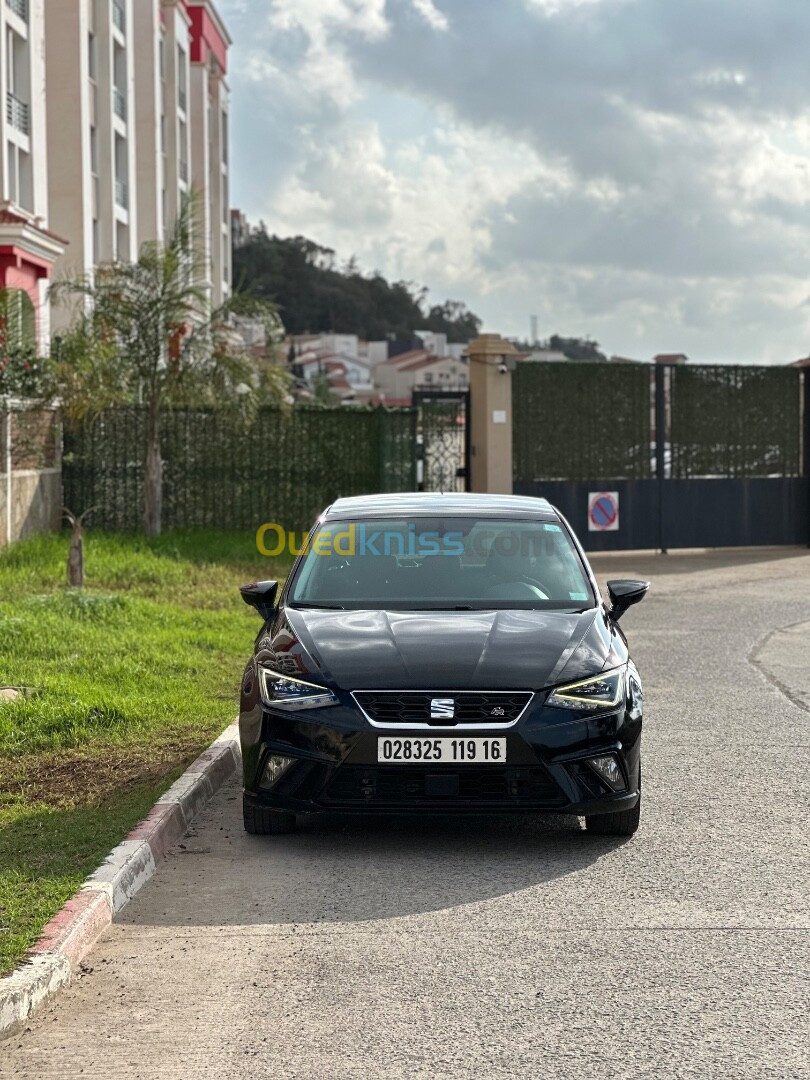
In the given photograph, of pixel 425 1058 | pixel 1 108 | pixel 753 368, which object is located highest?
pixel 1 108

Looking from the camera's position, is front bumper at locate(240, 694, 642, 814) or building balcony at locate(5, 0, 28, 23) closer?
front bumper at locate(240, 694, 642, 814)

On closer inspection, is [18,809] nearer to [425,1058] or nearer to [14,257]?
[425,1058]

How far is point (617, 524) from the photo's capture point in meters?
23.1

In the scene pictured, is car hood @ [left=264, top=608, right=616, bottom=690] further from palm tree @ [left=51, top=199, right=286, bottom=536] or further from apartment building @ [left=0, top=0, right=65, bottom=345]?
apartment building @ [left=0, top=0, right=65, bottom=345]

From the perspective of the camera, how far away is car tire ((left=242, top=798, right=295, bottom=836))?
6.76m

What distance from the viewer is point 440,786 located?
629cm

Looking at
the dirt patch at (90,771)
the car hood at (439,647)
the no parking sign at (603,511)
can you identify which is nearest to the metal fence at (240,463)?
the no parking sign at (603,511)

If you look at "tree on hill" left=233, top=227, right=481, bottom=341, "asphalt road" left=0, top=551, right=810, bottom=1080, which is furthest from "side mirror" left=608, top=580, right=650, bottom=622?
"tree on hill" left=233, top=227, right=481, bottom=341

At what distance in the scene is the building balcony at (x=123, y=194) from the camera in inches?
1745

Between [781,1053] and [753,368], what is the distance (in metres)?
21.0

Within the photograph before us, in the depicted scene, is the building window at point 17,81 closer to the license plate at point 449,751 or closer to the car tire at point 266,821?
the car tire at point 266,821

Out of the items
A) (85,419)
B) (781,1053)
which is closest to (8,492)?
(85,419)

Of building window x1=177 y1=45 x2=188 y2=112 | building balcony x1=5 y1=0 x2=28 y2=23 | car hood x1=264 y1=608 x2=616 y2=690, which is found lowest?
car hood x1=264 y1=608 x2=616 y2=690

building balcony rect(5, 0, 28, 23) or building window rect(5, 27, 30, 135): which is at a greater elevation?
building balcony rect(5, 0, 28, 23)
